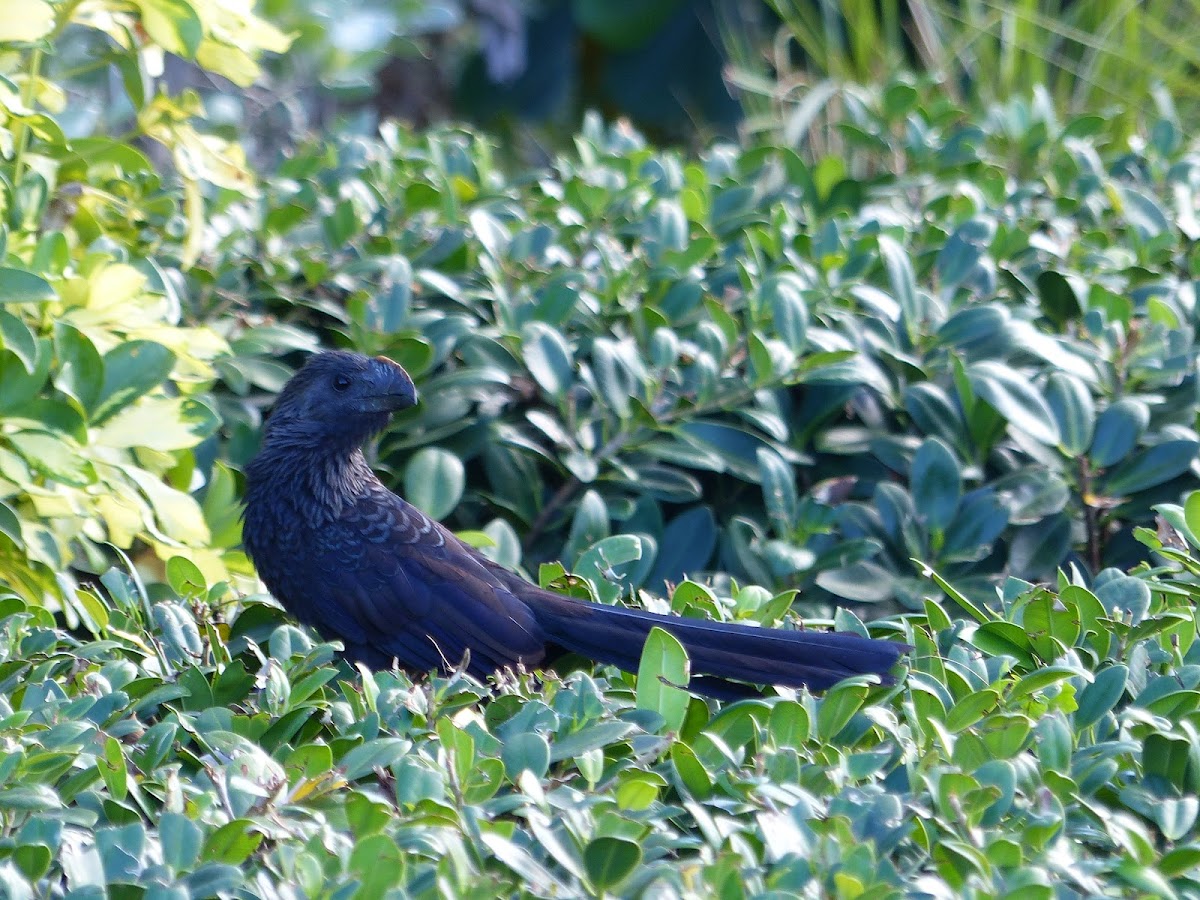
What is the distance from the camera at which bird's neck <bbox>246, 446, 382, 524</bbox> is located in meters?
3.24

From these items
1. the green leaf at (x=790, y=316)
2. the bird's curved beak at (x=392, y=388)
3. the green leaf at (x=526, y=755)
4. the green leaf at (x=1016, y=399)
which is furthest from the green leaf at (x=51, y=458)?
the green leaf at (x=1016, y=399)

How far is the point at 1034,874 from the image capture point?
1.78 meters

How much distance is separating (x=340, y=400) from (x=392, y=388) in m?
0.15

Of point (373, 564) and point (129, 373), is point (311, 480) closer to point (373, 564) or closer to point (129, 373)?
point (373, 564)

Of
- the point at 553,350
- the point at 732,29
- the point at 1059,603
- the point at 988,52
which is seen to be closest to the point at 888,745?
the point at 1059,603

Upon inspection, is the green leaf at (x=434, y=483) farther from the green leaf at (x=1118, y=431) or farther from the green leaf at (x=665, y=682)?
the green leaf at (x=1118, y=431)

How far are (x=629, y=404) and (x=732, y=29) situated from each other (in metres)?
5.43

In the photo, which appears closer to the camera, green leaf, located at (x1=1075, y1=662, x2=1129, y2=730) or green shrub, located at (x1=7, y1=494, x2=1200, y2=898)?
green shrub, located at (x1=7, y1=494, x2=1200, y2=898)

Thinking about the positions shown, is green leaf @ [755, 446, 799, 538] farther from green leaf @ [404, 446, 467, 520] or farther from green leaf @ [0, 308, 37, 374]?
green leaf @ [0, 308, 37, 374]

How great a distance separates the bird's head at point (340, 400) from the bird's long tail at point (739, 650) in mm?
755

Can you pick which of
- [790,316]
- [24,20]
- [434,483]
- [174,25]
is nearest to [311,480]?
[434,483]

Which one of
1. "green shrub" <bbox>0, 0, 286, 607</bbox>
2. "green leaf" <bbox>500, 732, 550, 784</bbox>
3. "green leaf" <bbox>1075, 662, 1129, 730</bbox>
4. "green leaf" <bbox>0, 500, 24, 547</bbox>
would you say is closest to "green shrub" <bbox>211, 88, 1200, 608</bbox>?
"green shrub" <bbox>0, 0, 286, 607</bbox>

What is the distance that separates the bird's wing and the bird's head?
0.67 feet

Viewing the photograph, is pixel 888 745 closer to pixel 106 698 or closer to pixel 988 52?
pixel 106 698
